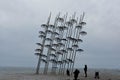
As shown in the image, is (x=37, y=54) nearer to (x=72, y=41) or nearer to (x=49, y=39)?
(x=49, y=39)

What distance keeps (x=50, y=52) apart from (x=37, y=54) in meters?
3.35

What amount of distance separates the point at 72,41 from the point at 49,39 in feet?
26.7

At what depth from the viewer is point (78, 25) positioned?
72.1 metres

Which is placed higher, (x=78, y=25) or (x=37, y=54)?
(x=78, y=25)

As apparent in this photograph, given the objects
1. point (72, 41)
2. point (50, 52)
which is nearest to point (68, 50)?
point (72, 41)

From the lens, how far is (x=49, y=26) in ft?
259

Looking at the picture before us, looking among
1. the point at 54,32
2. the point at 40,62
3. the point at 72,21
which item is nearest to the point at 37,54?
the point at 40,62

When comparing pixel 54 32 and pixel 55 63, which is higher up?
pixel 54 32

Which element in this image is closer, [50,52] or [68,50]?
[68,50]

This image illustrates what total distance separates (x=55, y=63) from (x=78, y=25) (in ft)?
37.7

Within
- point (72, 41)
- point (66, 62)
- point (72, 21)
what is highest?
point (72, 21)

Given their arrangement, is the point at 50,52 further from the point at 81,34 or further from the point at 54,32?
the point at 81,34

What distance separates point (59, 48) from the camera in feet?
254

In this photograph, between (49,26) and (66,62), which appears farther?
(49,26)
